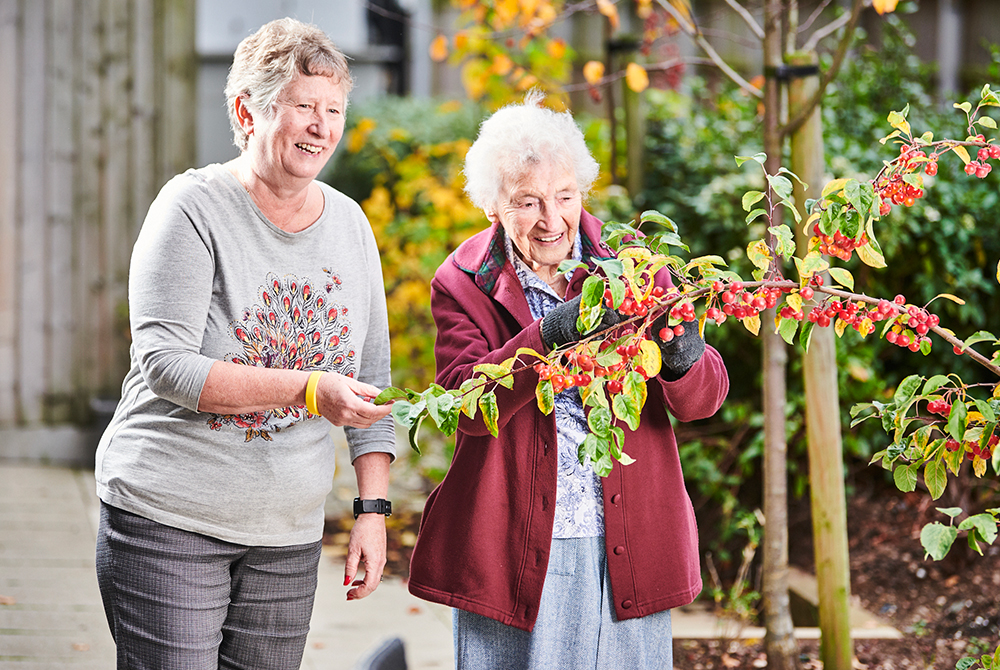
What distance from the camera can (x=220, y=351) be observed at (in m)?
1.70

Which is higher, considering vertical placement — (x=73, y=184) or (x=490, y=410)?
(x=73, y=184)

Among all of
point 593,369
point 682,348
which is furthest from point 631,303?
point 682,348

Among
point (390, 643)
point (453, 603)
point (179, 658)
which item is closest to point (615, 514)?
point (453, 603)

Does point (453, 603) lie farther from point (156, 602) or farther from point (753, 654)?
point (753, 654)

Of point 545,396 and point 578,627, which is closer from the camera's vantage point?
point 545,396

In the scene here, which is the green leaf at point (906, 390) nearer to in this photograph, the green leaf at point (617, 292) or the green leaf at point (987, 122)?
the green leaf at point (987, 122)

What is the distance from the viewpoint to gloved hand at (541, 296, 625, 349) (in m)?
1.59

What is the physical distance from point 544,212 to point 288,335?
0.51m

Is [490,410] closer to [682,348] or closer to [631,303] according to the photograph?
[631,303]

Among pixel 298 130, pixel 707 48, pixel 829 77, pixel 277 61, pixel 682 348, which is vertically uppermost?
pixel 707 48

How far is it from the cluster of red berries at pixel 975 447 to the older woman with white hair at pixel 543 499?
385mm

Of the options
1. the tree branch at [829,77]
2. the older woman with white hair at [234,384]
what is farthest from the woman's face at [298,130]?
the tree branch at [829,77]

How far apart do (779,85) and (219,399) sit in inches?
73.5

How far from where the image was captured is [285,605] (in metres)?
1.85
